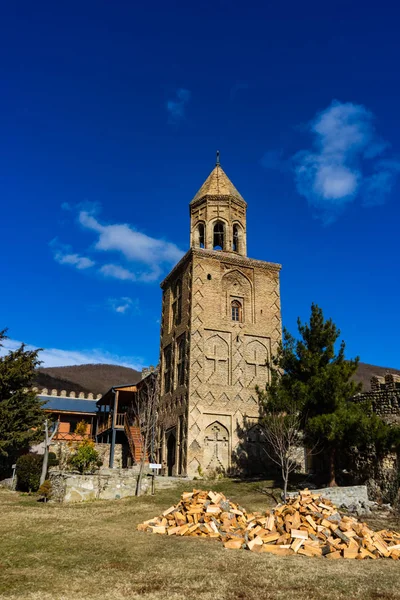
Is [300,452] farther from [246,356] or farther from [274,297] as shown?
[274,297]

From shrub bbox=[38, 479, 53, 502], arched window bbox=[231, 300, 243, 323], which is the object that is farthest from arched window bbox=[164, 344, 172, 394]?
shrub bbox=[38, 479, 53, 502]

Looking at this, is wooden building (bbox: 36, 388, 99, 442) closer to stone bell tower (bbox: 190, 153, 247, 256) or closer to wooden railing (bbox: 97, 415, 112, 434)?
wooden railing (bbox: 97, 415, 112, 434)

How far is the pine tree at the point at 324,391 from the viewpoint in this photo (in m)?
18.3

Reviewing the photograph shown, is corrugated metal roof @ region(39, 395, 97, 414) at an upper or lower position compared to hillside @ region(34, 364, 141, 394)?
lower

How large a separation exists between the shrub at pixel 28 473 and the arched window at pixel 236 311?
43.3ft

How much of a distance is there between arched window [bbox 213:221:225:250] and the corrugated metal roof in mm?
16925

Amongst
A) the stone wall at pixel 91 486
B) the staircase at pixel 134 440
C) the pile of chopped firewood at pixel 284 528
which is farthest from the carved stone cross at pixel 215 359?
the pile of chopped firewood at pixel 284 528

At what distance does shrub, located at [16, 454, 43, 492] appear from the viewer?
22.2 metres

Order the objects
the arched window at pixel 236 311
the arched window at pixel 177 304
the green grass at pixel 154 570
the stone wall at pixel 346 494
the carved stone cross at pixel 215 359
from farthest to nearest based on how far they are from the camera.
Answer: the arched window at pixel 177 304
the arched window at pixel 236 311
the carved stone cross at pixel 215 359
the stone wall at pixel 346 494
the green grass at pixel 154 570

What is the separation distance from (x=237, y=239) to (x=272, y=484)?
16.2 m

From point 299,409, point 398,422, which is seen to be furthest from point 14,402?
point 398,422

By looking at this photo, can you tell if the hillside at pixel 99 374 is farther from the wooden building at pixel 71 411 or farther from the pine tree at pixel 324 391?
the pine tree at pixel 324 391

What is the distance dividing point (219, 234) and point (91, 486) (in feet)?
60.2

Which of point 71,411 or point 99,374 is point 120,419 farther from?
point 99,374
